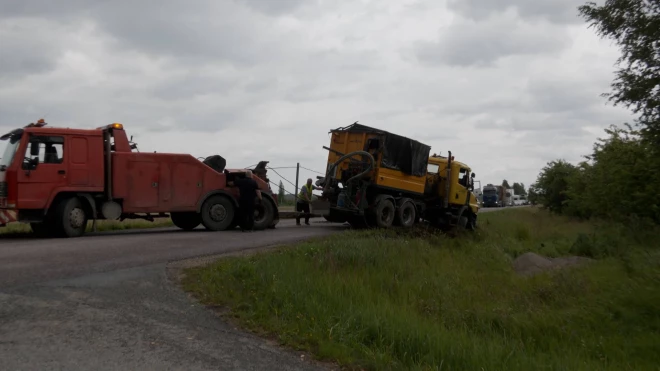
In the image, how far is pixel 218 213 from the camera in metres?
16.0

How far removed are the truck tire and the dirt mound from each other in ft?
34.8

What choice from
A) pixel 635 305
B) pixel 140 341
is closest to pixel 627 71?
pixel 635 305

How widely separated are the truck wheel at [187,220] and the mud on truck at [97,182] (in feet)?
0.95

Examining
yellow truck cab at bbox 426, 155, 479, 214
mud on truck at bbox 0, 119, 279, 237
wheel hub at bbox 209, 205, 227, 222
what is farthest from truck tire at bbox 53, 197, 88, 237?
yellow truck cab at bbox 426, 155, 479, 214

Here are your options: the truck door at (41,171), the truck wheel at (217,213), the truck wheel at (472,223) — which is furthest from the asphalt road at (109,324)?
the truck wheel at (472,223)

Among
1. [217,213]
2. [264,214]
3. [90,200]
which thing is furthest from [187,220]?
[90,200]

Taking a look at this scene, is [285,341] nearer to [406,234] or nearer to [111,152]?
[111,152]

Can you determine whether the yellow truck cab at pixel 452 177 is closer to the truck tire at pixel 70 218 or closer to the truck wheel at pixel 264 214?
the truck wheel at pixel 264 214

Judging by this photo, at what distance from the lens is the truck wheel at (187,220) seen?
1678 centimetres

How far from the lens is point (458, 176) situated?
2095 cm

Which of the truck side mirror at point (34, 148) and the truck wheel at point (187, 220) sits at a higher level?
the truck side mirror at point (34, 148)

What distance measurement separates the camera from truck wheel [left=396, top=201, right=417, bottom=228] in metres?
18.5

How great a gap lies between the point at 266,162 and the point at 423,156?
512 cm

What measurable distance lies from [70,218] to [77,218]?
0.18m
